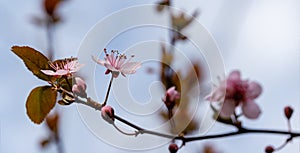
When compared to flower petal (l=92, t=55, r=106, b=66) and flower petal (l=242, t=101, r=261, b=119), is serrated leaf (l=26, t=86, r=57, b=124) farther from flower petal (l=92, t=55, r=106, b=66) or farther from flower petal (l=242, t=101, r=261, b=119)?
flower petal (l=242, t=101, r=261, b=119)

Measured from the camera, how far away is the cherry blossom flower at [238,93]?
1531 millimetres

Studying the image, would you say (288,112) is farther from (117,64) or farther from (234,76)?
(117,64)

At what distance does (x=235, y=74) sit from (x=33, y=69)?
0.80 metres

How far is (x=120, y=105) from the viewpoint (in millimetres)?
1647

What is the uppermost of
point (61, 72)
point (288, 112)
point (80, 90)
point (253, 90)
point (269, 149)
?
point (61, 72)

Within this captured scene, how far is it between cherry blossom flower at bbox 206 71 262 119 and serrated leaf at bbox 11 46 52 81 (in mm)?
688

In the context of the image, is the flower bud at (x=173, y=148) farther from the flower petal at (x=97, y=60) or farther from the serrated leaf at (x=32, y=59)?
the serrated leaf at (x=32, y=59)

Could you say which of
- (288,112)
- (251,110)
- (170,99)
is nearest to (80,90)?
(170,99)

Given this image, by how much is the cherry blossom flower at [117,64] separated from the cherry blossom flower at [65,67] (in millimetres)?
98

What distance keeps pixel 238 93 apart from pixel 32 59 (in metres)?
0.83

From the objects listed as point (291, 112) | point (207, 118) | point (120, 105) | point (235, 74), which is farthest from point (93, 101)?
point (291, 112)

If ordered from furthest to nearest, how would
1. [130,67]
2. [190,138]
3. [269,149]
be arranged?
[130,67], [269,149], [190,138]

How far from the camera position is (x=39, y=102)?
1.61 meters

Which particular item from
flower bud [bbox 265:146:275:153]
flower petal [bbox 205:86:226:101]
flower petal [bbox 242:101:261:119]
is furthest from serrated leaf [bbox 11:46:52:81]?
flower bud [bbox 265:146:275:153]
